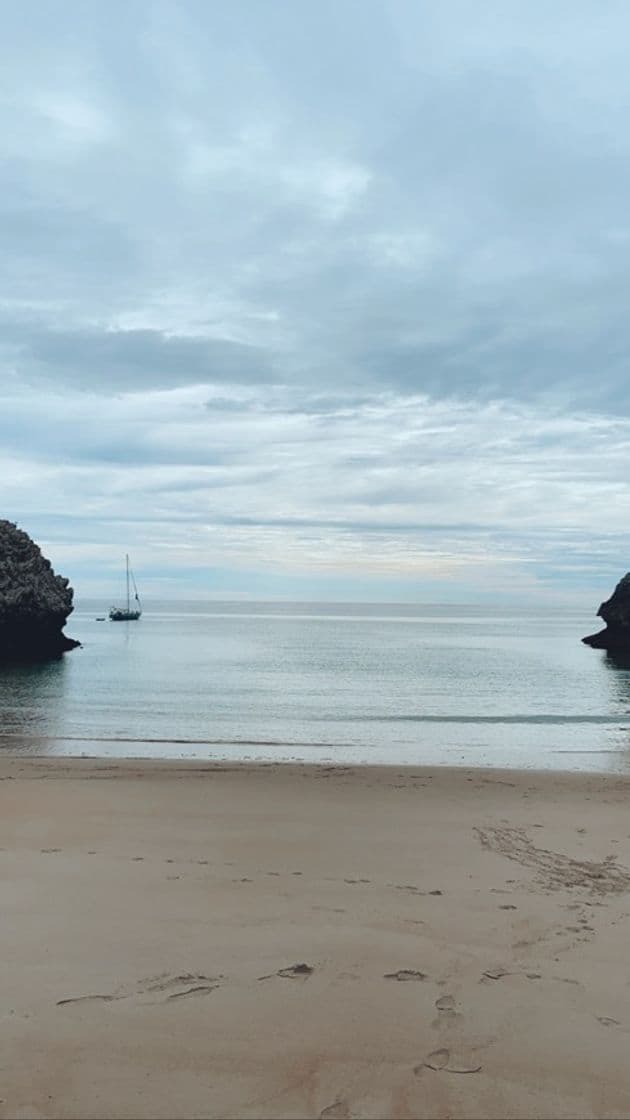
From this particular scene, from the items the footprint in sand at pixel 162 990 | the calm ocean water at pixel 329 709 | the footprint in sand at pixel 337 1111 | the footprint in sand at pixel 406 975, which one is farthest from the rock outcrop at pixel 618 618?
the footprint in sand at pixel 337 1111

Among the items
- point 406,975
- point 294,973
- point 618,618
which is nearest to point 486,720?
point 406,975

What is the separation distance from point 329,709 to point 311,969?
27.5m

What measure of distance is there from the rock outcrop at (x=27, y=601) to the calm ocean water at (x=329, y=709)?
565cm

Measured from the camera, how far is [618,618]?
7538cm

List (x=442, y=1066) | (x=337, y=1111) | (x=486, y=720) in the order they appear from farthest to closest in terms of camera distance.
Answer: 1. (x=486, y=720)
2. (x=442, y=1066)
3. (x=337, y=1111)

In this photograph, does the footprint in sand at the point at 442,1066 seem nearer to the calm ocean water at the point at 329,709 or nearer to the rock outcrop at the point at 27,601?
the calm ocean water at the point at 329,709

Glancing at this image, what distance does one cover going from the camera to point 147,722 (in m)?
28.1

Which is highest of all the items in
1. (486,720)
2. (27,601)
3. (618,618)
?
(27,601)

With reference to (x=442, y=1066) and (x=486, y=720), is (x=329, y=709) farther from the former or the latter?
(x=442, y=1066)

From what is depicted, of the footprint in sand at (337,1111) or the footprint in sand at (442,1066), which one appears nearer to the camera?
the footprint in sand at (337,1111)

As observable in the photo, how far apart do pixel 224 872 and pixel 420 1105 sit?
14.9ft

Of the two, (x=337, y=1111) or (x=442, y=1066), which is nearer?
(x=337, y=1111)

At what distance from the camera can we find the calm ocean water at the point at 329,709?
73.3 feet

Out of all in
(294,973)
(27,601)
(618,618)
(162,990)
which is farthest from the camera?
(618,618)
